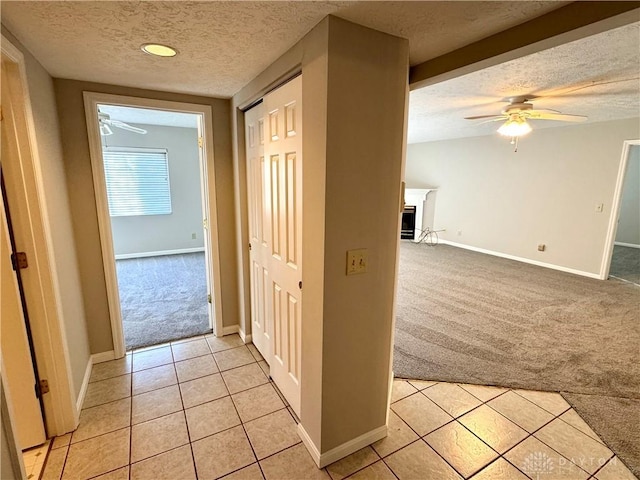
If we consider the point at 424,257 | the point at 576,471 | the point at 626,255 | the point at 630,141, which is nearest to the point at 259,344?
the point at 576,471

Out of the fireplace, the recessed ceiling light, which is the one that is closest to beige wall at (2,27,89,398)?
the recessed ceiling light

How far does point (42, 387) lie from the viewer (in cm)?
181

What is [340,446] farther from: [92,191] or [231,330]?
[92,191]

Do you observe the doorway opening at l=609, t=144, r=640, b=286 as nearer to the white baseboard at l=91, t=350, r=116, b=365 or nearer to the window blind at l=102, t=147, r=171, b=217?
the white baseboard at l=91, t=350, r=116, b=365

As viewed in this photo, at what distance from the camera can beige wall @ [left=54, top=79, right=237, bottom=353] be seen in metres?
2.24

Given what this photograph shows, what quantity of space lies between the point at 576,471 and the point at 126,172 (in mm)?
6553

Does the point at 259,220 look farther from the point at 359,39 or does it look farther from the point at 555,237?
the point at 555,237

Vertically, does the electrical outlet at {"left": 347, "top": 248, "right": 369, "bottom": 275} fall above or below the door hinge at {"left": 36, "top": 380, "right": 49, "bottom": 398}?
above

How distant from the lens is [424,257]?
19.3 ft

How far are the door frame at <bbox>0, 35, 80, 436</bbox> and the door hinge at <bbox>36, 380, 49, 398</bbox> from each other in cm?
2

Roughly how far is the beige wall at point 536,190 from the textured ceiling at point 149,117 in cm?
513

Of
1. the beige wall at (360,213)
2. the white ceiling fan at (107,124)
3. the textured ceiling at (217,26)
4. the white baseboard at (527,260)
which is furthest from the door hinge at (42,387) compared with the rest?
the white baseboard at (527,260)

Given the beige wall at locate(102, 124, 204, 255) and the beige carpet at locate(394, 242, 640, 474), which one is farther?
the beige wall at locate(102, 124, 204, 255)

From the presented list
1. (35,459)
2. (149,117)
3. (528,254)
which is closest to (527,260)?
(528,254)
